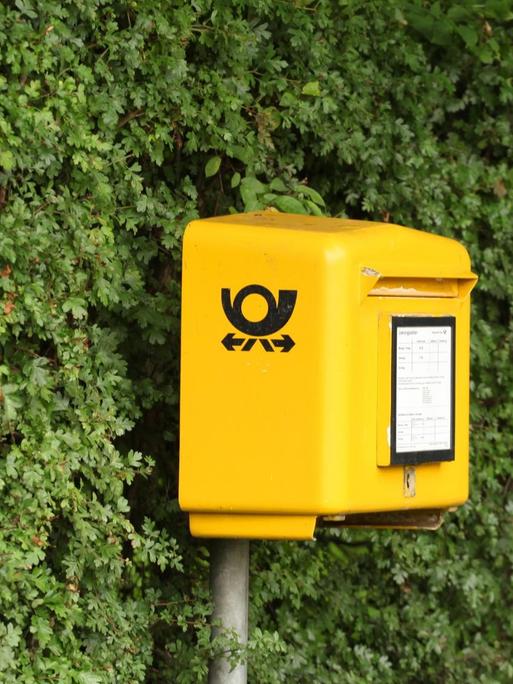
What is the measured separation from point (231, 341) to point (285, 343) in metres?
0.13

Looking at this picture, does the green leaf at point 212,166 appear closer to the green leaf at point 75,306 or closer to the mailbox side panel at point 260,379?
the mailbox side panel at point 260,379

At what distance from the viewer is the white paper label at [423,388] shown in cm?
369

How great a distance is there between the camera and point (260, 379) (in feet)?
11.6

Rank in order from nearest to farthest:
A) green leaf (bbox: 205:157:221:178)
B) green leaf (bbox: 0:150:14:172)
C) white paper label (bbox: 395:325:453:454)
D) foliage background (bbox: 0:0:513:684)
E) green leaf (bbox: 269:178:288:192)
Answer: green leaf (bbox: 0:150:14:172) → foliage background (bbox: 0:0:513:684) → white paper label (bbox: 395:325:453:454) → green leaf (bbox: 205:157:221:178) → green leaf (bbox: 269:178:288:192)

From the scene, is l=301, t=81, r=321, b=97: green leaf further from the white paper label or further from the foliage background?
the white paper label

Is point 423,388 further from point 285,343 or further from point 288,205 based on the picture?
point 288,205

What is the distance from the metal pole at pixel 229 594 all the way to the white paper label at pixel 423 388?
57 cm

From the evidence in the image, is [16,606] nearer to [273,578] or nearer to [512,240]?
[273,578]

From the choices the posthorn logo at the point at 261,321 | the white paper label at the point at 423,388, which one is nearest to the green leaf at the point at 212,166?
the posthorn logo at the point at 261,321

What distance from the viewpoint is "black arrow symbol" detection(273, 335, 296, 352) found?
3.52m

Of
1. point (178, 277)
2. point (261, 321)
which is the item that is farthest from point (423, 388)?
point (178, 277)

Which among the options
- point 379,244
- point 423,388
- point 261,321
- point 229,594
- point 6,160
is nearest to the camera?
point 6,160

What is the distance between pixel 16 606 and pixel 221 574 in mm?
699

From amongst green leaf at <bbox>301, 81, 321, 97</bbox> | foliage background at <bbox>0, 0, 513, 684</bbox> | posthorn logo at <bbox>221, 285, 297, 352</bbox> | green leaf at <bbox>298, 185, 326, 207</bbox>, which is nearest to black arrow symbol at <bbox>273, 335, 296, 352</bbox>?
posthorn logo at <bbox>221, 285, 297, 352</bbox>
